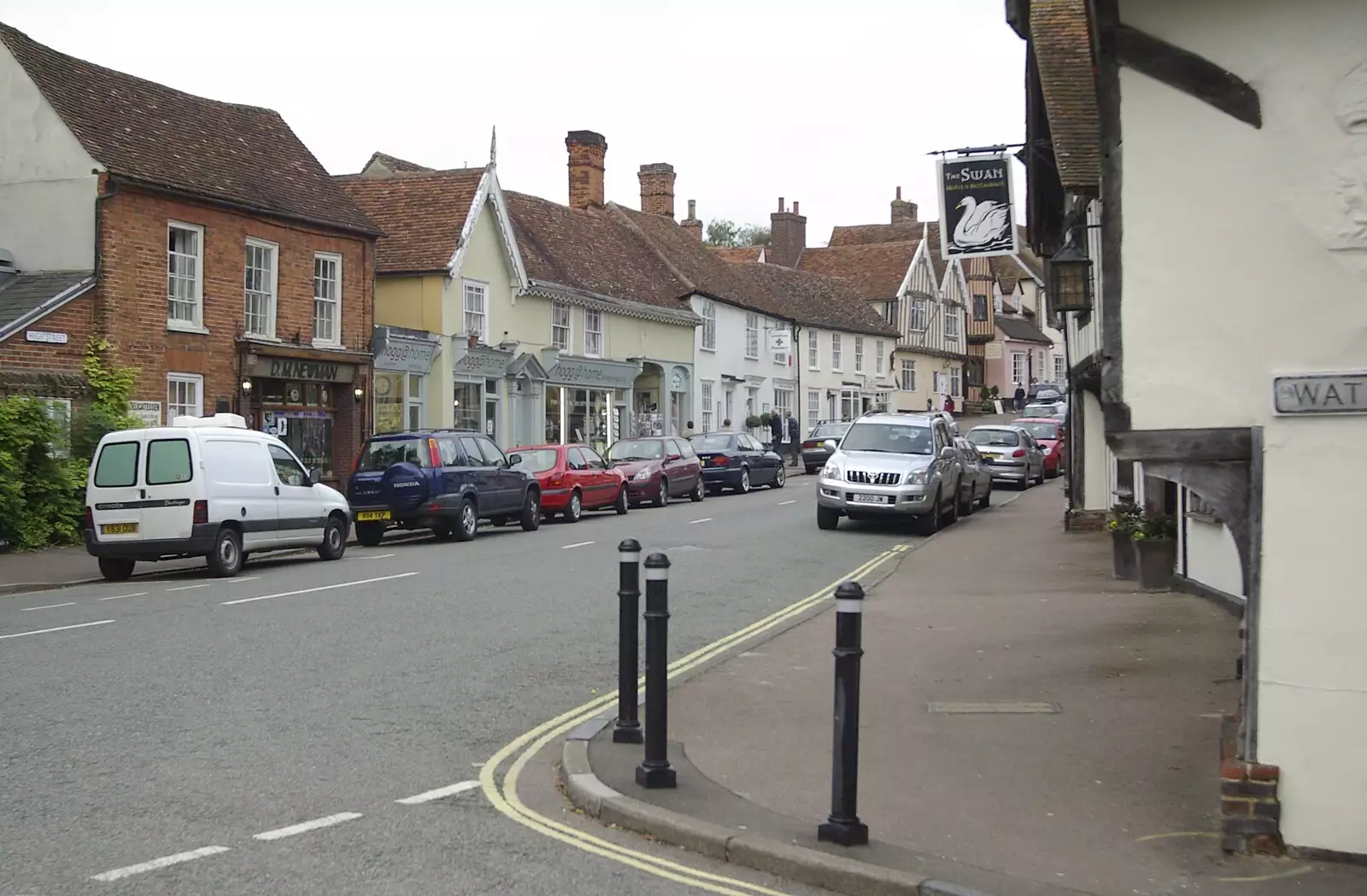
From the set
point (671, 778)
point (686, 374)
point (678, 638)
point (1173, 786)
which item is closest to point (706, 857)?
point (671, 778)

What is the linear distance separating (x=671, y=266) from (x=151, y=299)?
2638 cm

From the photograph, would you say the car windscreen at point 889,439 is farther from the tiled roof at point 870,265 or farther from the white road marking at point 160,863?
the tiled roof at point 870,265

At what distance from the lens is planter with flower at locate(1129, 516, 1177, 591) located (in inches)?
557

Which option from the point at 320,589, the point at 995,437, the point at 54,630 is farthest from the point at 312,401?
the point at 995,437

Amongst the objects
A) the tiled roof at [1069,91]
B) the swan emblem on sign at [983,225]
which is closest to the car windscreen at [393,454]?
the swan emblem on sign at [983,225]

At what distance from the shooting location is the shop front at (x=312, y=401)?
2716 cm

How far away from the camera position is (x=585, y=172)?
4909 centimetres

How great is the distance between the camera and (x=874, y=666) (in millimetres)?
10328

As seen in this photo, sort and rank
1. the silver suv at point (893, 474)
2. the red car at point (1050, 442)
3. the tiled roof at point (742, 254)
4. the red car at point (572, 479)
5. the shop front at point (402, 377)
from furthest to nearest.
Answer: the tiled roof at point (742, 254)
the red car at point (1050, 442)
the shop front at point (402, 377)
the red car at point (572, 479)
the silver suv at point (893, 474)

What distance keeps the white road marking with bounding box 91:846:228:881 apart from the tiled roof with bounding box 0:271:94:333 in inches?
710

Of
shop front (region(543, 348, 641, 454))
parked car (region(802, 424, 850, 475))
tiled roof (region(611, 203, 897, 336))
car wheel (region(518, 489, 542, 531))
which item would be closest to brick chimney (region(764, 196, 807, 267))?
tiled roof (region(611, 203, 897, 336))

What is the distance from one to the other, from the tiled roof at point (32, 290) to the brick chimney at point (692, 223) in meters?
36.3

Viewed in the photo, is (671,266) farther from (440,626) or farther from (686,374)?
(440,626)

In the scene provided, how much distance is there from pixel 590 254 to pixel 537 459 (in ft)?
59.4
